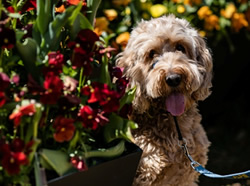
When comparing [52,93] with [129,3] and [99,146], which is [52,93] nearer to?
[99,146]

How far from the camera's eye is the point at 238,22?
4.33 meters

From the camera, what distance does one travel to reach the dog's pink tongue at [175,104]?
8.31ft

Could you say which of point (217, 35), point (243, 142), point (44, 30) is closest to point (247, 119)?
point (243, 142)

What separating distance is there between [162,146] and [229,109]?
9.29ft

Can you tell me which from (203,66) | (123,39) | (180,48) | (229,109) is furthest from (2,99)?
(229,109)

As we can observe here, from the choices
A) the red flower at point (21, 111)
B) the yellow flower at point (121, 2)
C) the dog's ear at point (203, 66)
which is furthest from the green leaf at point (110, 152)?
the yellow flower at point (121, 2)

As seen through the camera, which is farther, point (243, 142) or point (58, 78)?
point (243, 142)

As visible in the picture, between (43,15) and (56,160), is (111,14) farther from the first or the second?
(56,160)

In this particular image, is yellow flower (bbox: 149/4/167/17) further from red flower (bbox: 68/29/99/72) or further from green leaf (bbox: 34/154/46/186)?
green leaf (bbox: 34/154/46/186)

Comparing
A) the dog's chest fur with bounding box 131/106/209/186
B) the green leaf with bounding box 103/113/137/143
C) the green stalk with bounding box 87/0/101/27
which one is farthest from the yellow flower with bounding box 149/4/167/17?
the green leaf with bounding box 103/113/137/143

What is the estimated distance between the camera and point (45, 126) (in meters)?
2.00

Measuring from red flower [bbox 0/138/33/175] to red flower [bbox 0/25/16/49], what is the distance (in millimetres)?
422

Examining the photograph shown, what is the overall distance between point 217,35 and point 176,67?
2160 mm

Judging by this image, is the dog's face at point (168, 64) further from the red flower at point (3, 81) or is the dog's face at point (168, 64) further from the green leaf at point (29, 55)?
the red flower at point (3, 81)
